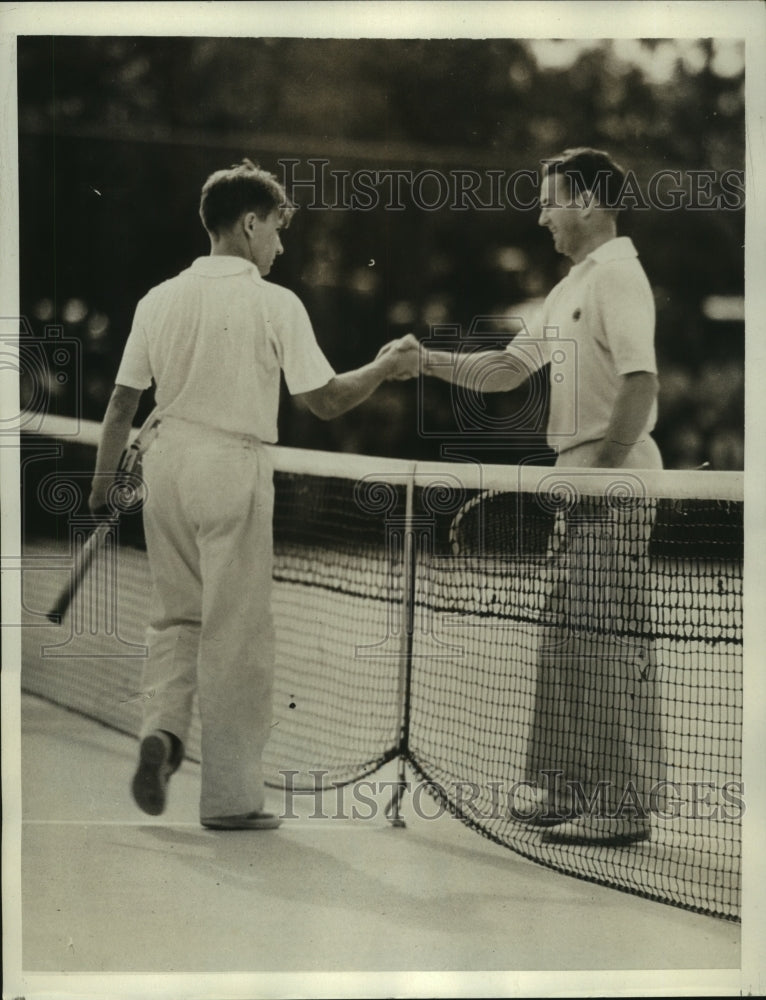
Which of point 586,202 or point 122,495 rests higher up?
point 586,202

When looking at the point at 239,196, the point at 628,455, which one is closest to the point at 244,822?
→ the point at 628,455

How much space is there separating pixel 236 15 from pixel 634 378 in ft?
4.46

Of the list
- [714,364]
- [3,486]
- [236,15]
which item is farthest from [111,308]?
[714,364]

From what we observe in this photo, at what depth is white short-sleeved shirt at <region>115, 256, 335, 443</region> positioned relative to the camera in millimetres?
3080

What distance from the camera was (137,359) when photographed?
3092mm

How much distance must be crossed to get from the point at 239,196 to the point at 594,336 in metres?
0.98

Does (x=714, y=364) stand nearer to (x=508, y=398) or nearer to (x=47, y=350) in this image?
(x=508, y=398)

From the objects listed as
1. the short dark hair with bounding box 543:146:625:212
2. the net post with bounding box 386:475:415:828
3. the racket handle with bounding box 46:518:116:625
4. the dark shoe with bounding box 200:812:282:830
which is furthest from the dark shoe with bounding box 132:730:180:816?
the short dark hair with bounding box 543:146:625:212

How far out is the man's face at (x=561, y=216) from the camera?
3.08 meters

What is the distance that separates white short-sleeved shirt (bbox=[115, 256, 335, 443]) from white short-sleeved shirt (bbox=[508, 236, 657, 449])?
1.85ft

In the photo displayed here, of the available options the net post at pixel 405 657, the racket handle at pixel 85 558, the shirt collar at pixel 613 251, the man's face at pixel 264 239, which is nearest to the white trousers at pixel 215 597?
the racket handle at pixel 85 558

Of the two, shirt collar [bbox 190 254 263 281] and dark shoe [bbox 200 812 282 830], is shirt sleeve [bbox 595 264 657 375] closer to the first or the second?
shirt collar [bbox 190 254 263 281]

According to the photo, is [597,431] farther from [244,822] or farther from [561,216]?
[244,822]

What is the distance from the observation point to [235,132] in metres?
3.03
